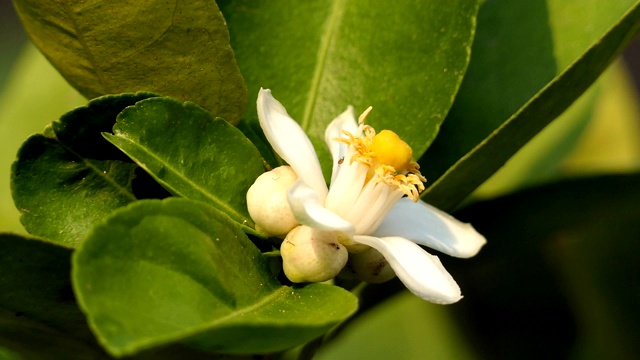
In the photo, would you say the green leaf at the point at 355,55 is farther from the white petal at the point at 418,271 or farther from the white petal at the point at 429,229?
the white petal at the point at 418,271

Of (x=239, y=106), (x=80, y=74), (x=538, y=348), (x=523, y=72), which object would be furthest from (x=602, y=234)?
(x=80, y=74)

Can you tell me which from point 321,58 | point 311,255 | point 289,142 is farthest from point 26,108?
point 311,255

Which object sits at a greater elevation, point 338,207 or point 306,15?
point 306,15

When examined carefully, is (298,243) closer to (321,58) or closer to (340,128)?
(340,128)

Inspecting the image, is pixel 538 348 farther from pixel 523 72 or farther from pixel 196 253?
pixel 196 253

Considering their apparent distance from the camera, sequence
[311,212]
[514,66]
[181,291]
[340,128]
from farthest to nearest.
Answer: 1. [514,66]
2. [340,128]
3. [311,212]
4. [181,291]

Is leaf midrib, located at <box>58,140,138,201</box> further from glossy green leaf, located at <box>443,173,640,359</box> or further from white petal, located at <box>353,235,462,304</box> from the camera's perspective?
glossy green leaf, located at <box>443,173,640,359</box>
